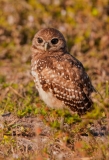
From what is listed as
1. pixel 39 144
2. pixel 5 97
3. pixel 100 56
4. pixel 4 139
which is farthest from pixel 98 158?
pixel 100 56

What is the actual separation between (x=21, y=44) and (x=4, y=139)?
512 centimetres

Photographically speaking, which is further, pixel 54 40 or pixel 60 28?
pixel 60 28

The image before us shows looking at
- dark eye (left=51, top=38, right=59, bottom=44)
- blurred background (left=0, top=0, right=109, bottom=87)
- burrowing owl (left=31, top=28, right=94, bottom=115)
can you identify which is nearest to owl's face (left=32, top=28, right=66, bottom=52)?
dark eye (left=51, top=38, right=59, bottom=44)

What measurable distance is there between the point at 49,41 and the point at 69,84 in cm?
113

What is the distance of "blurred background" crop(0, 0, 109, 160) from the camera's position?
9.20 m

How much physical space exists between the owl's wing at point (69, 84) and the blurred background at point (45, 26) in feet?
3.82

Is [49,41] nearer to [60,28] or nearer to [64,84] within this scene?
[64,84]

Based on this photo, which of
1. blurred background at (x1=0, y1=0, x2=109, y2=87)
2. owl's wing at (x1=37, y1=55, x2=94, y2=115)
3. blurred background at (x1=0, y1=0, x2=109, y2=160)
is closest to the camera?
owl's wing at (x1=37, y1=55, x2=94, y2=115)

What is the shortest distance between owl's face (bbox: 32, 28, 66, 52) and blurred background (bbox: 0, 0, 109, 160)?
2.89 feet

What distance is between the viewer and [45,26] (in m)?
11.4

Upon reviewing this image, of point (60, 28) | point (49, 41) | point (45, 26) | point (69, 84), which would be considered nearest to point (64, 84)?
point (69, 84)

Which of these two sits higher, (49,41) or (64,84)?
(49,41)

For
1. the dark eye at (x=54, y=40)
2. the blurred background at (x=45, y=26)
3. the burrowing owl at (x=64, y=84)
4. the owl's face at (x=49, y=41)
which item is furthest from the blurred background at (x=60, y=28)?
the burrowing owl at (x=64, y=84)

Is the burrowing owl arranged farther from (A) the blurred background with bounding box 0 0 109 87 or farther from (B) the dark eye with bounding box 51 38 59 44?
(A) the blurred background with bounding box 0 0 109 87
